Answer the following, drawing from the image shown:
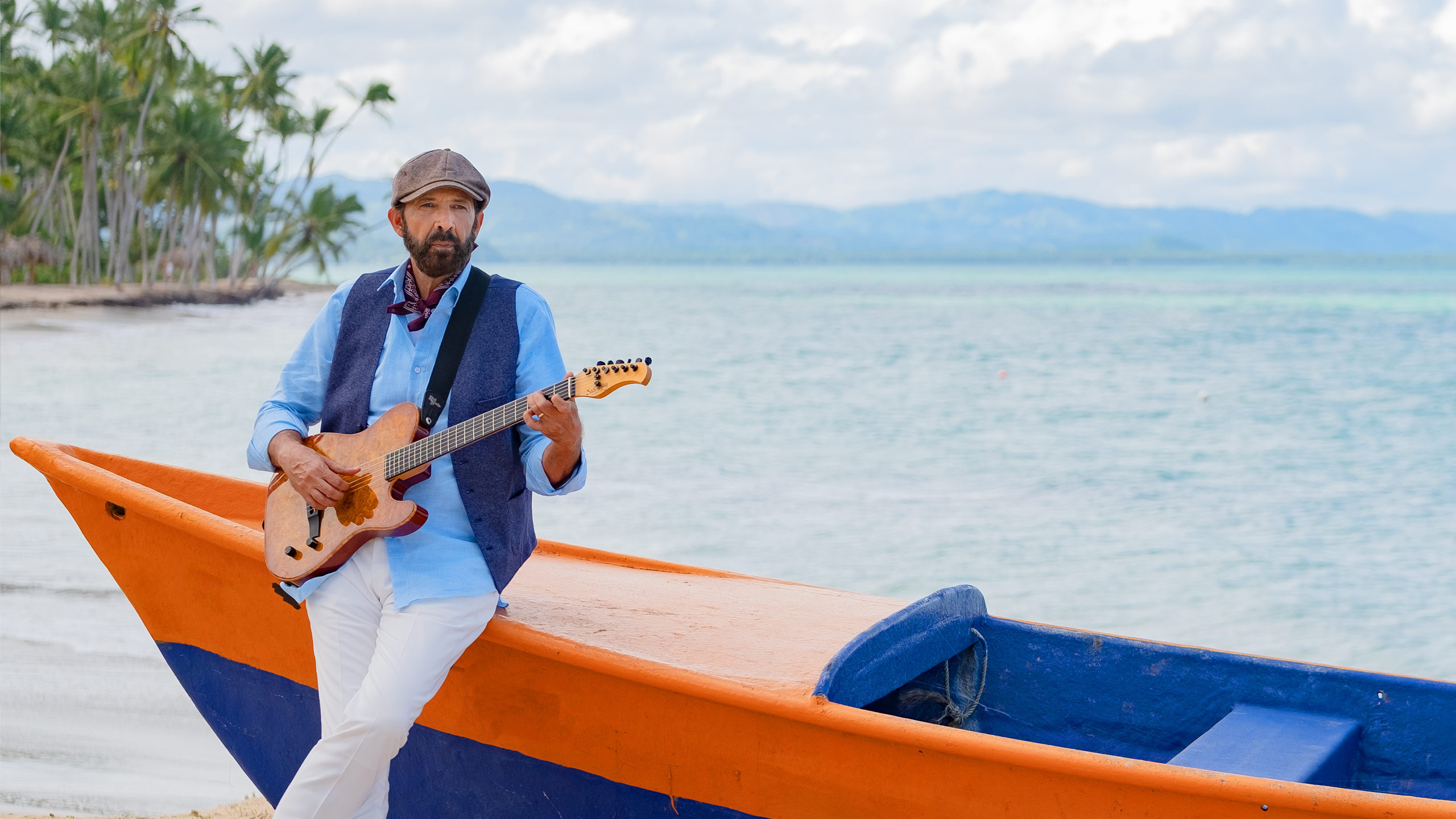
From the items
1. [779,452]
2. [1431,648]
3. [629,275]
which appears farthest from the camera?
[629,275]

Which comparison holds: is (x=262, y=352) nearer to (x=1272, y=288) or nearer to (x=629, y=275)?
(x=1272, y=288)

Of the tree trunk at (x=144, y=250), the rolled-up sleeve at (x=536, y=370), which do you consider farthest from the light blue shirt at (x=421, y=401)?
the tree trunk at (x=144, y=250)

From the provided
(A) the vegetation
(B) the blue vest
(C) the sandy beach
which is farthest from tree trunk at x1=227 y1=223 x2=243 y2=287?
(B) the blue vest

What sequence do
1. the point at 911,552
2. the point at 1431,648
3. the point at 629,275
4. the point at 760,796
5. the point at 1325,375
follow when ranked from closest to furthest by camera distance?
the point at 760,796, the point at 1431,648, the point at 911,552, the point at 1325,375, the point at 629,275

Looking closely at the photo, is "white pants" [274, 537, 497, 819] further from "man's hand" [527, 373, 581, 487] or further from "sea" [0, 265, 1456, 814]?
"sea" [0, 265, 1456, 814]

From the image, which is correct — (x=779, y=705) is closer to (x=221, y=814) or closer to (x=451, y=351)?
(x=451, y=351)

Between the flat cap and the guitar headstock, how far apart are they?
1.64ft

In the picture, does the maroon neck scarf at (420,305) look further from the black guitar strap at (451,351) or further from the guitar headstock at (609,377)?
the guitar headstock at (609,377)

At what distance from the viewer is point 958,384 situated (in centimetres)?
2295

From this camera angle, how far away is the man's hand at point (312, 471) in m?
2.64

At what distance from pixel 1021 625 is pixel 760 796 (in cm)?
106

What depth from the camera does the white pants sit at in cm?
248

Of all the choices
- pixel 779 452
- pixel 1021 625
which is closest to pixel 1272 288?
pixel 779 452

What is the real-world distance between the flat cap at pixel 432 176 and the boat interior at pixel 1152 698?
1292 mm
